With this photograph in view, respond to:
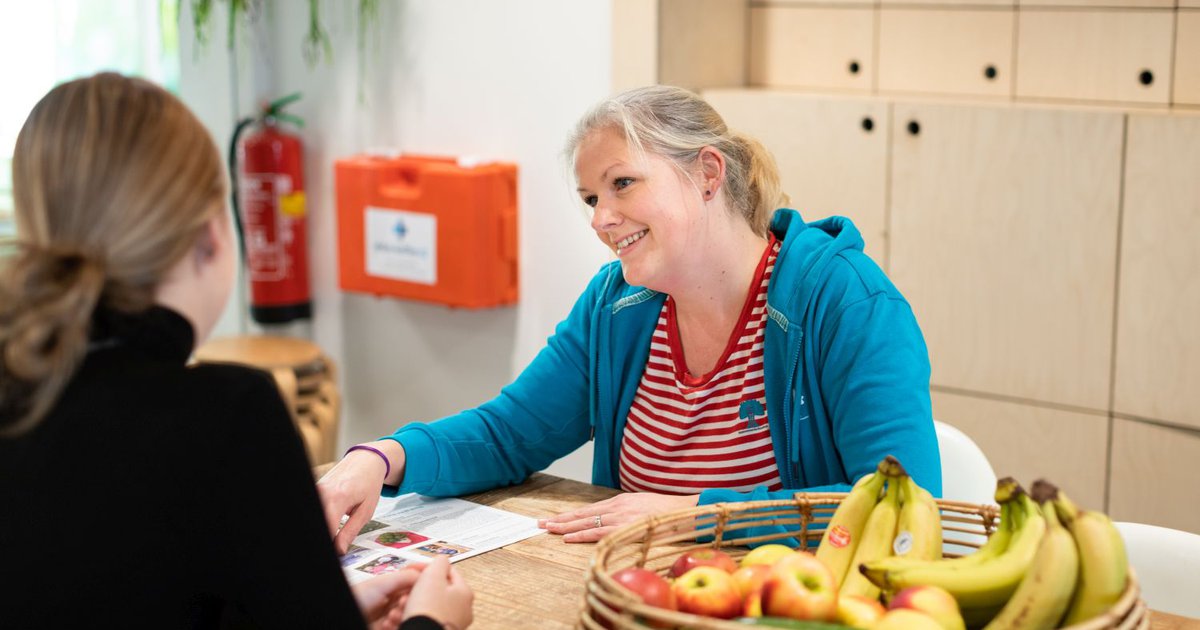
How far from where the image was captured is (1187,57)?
108 inches

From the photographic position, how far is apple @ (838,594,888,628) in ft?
3.78

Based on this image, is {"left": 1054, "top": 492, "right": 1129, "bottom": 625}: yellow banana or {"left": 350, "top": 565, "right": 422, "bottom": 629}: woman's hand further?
{"left": 350, "top": 565, "right": 422, "bottom": 629}: woman's hand

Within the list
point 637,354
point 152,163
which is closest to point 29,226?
point 152,163

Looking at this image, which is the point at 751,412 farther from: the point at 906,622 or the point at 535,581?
the point at 906,622

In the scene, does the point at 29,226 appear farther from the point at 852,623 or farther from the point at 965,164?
the point at 965,164

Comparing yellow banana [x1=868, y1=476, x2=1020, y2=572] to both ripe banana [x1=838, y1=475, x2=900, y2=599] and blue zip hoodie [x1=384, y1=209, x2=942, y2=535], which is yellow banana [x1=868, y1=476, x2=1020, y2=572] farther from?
blue zip hoodie [x1=384, y1=209, x2=942, y2=535]

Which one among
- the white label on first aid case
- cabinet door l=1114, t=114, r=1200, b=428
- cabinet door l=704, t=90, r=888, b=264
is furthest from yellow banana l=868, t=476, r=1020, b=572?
the white label on first aid case

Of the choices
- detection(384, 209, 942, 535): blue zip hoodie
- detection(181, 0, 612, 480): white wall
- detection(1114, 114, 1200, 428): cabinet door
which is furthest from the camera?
detection(181, 0, 612, 480): white wall

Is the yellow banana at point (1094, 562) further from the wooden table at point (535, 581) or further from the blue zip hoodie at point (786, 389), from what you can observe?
the blue zip hoodie at point (786, 389)

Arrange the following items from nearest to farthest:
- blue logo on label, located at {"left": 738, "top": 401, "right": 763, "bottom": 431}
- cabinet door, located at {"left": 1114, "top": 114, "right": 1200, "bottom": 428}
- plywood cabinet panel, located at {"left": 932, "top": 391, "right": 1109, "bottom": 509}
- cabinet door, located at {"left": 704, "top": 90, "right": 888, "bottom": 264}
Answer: blue logo on label, located at {"left": 738, "top": 401, "right": 763, "bottom": 431}
cabinet door, located at {"left": 1114, "top": 114, "right": 1200, "bottom": 428}
plywood cabinet panel, located at {"left": 932, "top": 391, "right": 1109, "bottom": 509}
cabinet door, located at {"left": 704, "top": 90, "right": 888, "bottom": 264}

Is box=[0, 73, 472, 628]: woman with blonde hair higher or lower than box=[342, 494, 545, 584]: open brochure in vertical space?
higher

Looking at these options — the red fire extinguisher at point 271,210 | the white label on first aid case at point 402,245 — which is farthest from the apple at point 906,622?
the red fire extinguisher at point 271,210

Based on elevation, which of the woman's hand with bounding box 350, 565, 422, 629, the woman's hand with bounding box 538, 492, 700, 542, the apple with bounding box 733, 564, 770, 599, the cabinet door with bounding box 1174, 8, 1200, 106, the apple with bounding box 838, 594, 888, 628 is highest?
the cabinet door with bounding box 1174, 8, 1200, 106

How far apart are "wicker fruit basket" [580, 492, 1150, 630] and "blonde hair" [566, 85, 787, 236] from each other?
1.93ft
